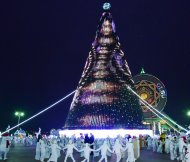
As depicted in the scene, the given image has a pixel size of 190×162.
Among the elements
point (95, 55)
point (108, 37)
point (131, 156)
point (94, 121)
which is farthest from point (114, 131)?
point (131, 156)

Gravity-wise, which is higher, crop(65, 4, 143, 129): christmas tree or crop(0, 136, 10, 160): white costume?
crop(65, 4, 143, 129): christmas tree

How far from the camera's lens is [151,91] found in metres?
55.3

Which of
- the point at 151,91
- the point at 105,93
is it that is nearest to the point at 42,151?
the point at 105,93

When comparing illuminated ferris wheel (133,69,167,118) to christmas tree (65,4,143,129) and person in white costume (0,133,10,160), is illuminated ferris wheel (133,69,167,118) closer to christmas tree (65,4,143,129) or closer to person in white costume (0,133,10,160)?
christmas tree (65,4,143,129)

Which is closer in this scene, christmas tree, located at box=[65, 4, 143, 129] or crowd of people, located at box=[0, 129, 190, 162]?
crowd of people, located at box=[0, 129, 190, 162]

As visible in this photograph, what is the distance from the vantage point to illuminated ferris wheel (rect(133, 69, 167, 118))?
54062mm

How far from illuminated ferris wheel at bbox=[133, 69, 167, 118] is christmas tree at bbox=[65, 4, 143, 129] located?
17862 mm

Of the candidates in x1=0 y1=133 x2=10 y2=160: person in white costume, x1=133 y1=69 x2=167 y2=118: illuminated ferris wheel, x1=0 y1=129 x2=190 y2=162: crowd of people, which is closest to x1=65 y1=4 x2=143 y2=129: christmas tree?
x1=0 y1=129 x2=190 y2=162: crowd of people

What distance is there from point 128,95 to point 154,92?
2097cm

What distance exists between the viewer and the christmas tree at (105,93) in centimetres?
3366

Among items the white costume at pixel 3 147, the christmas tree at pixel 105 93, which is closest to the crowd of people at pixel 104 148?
the white costume at pixel 3 147

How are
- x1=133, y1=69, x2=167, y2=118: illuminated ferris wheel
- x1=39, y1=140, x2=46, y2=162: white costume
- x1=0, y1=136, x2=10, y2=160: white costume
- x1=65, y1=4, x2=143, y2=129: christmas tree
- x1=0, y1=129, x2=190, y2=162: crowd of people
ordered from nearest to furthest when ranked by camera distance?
1. x1=0, y1=129, x2=190, y2=162: crowd of people
2. x1=39, y1=140, x2=46, y2=162: white costume
3. x1=0, y1=136, x2=10, y2=160: white costume
4. x1=65, y1=4, x2=143, y2=129: christmas tree
5. x1=133, y1=69, x2=167, y2=118: illuminated ferris wheel

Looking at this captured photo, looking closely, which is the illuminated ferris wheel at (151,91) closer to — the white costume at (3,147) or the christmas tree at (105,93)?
the christmas tree at (105,93)

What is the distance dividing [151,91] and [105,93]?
74.0 feet
